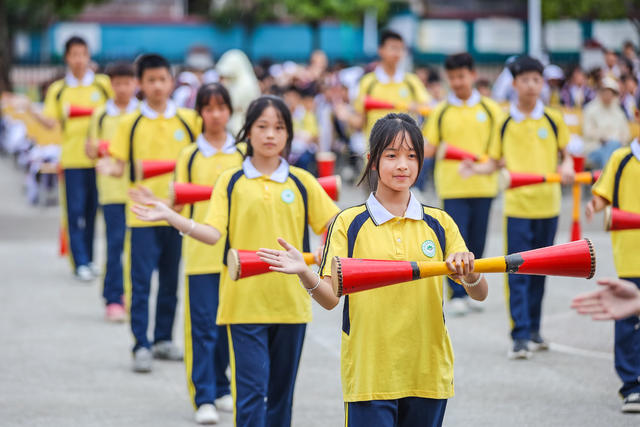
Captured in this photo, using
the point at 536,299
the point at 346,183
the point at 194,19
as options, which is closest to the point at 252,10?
the point at 194,19

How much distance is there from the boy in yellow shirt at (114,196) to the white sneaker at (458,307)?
291cm

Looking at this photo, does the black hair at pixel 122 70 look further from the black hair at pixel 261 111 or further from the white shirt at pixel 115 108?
the black hair at pixel 261 111

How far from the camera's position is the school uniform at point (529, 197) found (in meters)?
8.12

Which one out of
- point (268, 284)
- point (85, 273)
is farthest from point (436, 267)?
point (85, 273)

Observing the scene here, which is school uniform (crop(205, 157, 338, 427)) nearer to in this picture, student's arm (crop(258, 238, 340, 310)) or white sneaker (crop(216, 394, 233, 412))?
student's arm (crop(258, 238, 340, 310))

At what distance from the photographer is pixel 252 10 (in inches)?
1421

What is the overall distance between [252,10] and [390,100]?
26136 mm

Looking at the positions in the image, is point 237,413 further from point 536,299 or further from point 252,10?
point 252,10

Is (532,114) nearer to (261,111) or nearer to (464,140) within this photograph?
(464,140)

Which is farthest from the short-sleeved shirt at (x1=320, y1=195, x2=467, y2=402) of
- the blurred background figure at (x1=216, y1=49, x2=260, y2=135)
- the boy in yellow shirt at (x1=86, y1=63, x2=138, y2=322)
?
the blurred background figure at (x1=216, y1=49, x2=260, y2=135)

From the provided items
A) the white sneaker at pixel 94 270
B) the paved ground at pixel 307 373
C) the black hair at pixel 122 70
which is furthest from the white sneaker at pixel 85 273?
the black hair at pixel 122 70

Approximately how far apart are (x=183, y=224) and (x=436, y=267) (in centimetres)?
177

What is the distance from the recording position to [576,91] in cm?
1986

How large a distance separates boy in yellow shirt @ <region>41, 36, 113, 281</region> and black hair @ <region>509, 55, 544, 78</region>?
450 centimetres
